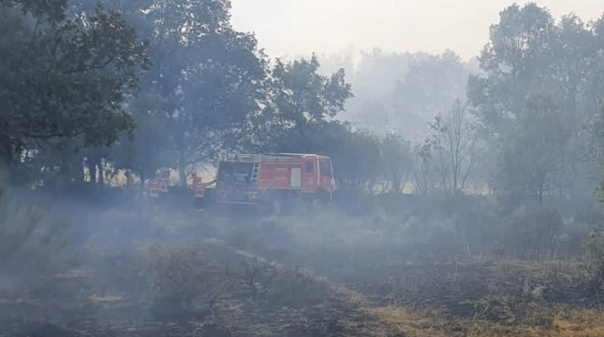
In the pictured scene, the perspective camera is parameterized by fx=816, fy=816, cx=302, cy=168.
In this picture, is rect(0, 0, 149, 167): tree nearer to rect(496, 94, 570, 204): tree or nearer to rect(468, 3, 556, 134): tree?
rect(496, 94, 570, 204): tree

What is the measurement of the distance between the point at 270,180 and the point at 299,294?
2396 centimetres

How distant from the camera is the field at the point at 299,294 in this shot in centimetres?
1257

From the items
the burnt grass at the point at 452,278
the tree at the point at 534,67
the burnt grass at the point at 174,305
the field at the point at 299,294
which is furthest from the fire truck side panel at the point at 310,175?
the burnt grass at the point at 174,305

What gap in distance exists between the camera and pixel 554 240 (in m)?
25.5

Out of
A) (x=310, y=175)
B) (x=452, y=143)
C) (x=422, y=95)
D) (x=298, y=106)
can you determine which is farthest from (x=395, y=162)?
(x=422, y=95)

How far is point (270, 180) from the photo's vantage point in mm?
38719

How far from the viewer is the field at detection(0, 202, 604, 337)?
41.2 feet

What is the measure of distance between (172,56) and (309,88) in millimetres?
8746

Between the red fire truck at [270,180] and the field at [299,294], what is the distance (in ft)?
47.3

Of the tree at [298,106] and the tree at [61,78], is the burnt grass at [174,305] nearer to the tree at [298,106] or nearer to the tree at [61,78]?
the tree at [61,78]

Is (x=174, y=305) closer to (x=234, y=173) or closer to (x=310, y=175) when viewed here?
(x=234, y=173)

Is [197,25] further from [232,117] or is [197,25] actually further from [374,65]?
[374,65]

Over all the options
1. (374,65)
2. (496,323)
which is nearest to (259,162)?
(496,323)

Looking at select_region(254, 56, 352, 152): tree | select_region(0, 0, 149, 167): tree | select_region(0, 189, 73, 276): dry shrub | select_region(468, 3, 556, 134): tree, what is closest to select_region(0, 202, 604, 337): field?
select_region(0, 189, 73, 276): dry shrub
